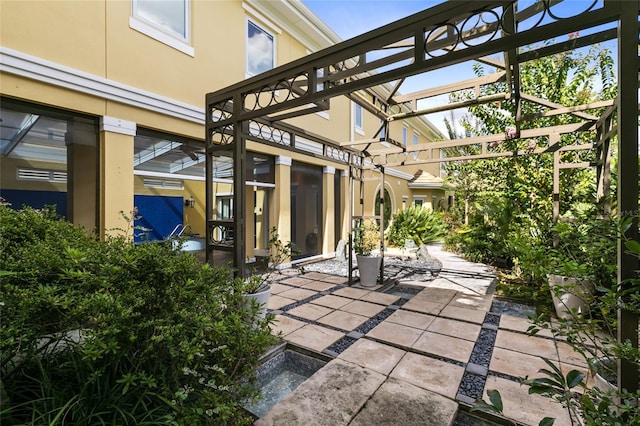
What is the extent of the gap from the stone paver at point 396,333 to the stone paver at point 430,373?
0.97 ft

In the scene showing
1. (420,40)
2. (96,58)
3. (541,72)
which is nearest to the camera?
(420,40)

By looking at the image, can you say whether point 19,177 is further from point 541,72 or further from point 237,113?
point 541,72

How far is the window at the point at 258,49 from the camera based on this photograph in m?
5.88

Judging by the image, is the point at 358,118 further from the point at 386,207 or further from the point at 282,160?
the point at 386,207

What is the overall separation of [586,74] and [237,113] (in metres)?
6.05

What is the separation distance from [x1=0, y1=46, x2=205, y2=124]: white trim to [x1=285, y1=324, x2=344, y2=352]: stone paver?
383 centimetres

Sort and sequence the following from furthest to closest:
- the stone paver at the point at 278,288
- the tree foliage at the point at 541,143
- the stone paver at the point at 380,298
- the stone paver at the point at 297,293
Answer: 1. the stone paver at the point at 278,288
2. the tree foliage at the point at 541,143
3. the stone paver at the point at 297,293
4. the stone paver at the point at 380,298

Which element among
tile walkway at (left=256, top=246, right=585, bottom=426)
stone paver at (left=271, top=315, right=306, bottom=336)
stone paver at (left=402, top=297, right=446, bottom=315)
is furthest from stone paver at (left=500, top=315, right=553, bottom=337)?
stone paver at (left=271, top=315, right=306, bottom=336)

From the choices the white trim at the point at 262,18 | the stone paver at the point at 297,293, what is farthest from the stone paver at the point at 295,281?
the white trim at the point at 262,18

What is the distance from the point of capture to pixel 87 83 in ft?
12.0

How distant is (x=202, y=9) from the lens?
16.1 feet

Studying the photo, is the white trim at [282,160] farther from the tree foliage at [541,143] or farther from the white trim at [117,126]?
the tree foliage at [541,143]

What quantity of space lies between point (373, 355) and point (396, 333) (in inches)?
24.3

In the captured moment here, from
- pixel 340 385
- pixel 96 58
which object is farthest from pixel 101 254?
pixel 96 58
